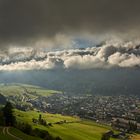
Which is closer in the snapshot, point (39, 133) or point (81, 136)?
point (39, 133)

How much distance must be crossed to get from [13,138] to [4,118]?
1243 inches

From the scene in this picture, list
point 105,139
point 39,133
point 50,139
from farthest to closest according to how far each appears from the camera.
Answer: point 105,139, point 39,133, point 50,139

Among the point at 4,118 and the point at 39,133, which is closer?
the point at 4,118

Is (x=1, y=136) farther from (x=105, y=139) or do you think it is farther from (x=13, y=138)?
(x=105, y=139)

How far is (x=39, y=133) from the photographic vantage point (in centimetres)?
14088

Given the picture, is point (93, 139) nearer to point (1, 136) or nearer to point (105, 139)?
point (105, 139)

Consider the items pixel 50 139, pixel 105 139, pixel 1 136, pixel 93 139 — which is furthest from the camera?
→ pixel 93 139

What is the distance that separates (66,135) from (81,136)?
13830mm

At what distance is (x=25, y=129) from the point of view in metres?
133

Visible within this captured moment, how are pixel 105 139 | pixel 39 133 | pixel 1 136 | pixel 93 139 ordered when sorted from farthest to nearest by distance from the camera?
pixel 93 139 < pixel 105 139 < pixel 39 133 < pixel 1 136

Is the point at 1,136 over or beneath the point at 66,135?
over

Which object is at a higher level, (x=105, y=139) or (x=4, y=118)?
(x=4, y=118)

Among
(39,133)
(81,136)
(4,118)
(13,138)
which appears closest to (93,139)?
(81,136)

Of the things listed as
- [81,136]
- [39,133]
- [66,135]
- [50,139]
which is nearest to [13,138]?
[50,139]
